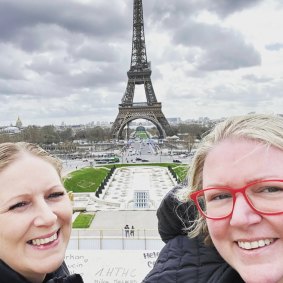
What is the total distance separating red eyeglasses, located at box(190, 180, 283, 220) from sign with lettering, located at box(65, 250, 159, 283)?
6.31 meters

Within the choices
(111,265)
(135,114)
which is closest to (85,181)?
(111,265)

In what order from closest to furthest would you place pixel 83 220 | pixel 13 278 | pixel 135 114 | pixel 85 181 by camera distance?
1. pixel 13 278
2. pixel 83 220
3. pixel 85 181
4. pixel 135 114

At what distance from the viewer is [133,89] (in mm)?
54344

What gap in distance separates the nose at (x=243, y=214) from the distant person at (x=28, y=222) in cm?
76

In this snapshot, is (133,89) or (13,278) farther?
(133,89)

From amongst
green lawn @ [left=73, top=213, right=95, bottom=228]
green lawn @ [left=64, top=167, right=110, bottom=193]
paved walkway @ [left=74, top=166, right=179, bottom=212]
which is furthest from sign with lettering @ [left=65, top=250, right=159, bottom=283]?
green lawn @ [left=64, top=167, right=110, bottom=193]

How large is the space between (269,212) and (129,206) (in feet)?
56.2

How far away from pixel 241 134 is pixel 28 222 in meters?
0.92

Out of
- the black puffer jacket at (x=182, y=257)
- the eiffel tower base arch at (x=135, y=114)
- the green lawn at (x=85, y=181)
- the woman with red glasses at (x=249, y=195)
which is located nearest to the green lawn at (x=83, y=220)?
the green lawn at (x=85, y=181)

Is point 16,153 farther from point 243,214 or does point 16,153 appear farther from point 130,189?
point 130,189

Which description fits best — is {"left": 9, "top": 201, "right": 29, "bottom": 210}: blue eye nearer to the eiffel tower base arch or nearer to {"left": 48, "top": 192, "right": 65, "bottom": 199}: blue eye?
{"left": 48, "top": 192, "right": 65, "bottom": 199}: blue eye

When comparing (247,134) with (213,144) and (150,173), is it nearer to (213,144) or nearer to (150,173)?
(213,144)

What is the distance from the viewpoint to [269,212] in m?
1.20

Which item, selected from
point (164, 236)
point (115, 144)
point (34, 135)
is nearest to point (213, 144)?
point (164, 236)
